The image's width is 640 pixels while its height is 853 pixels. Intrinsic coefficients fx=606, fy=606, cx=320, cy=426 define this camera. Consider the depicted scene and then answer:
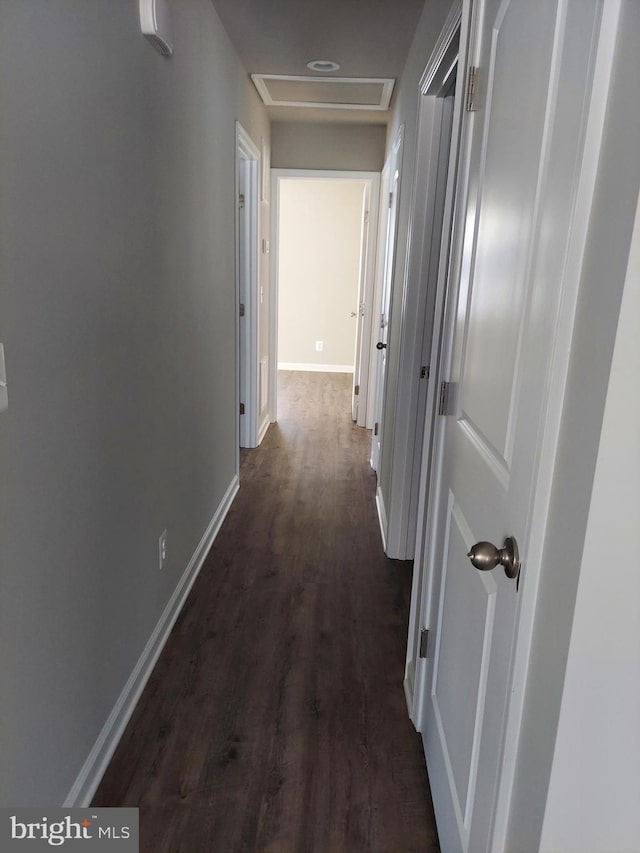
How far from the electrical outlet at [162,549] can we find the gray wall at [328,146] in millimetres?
3607

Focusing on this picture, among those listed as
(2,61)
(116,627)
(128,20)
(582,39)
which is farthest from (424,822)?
(128,20)

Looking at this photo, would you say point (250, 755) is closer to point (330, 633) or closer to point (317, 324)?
point (330, 633)

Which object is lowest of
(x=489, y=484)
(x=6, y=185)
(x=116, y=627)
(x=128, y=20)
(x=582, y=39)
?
(x=116, y=627)

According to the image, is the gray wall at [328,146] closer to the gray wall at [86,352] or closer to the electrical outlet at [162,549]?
the gray wall at [86,352]

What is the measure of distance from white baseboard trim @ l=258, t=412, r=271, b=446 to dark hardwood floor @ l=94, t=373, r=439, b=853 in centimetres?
150

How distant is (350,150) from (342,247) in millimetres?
2810

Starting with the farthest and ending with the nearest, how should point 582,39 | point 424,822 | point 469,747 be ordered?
point 424,822, point 469,747, point 582,39

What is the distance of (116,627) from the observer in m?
1.72

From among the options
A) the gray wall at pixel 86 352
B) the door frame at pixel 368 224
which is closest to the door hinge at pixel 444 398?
the gray wall at pixel 86 352

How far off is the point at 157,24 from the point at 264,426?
3489 millimetres

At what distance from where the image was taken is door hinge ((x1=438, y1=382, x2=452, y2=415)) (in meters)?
1.53

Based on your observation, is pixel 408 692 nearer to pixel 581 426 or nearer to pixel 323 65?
pixel 581 426

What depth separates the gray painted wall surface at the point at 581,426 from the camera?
67cm

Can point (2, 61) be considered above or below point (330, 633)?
above
